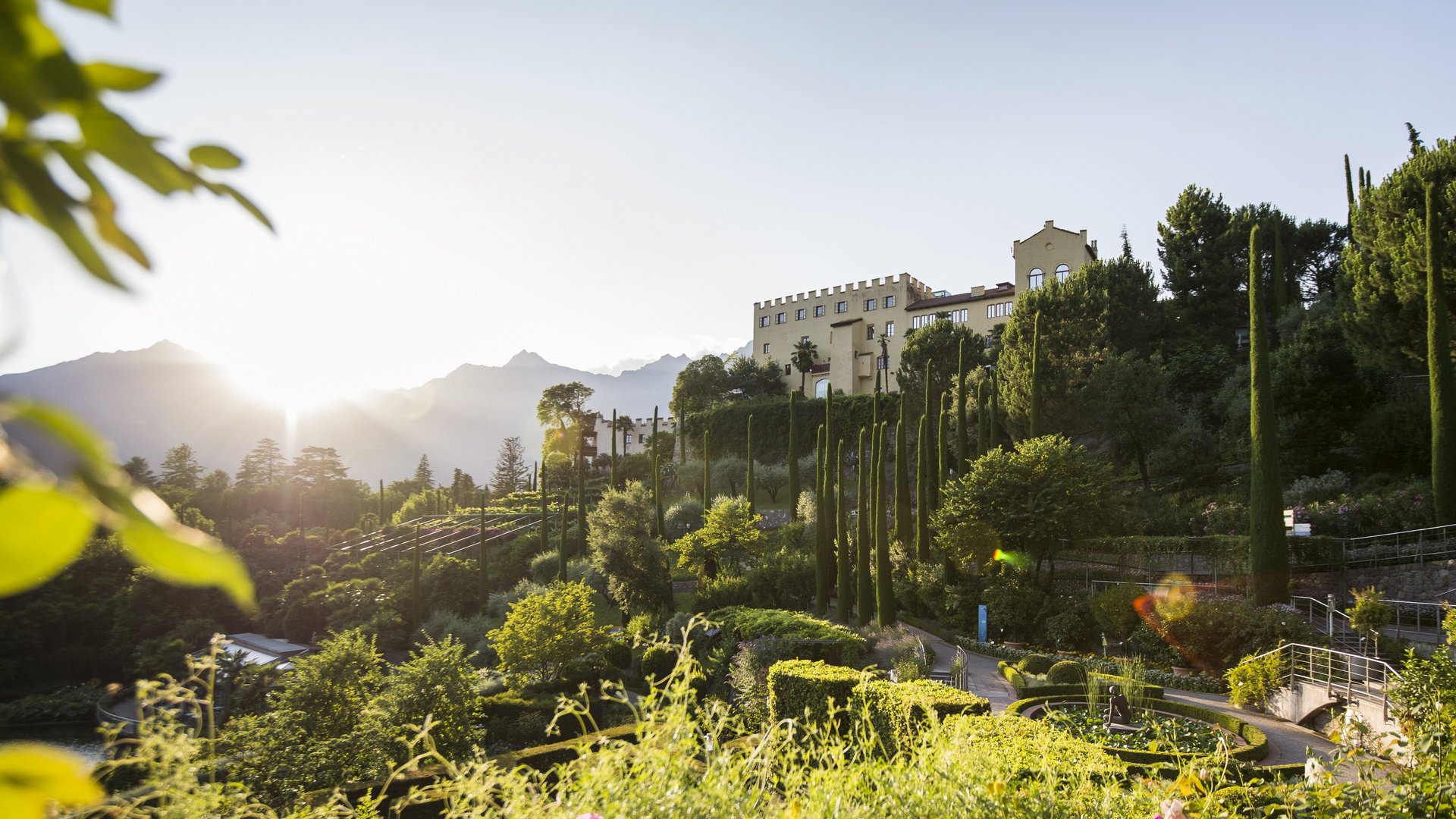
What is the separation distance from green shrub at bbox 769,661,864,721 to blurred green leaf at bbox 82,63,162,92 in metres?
11.2

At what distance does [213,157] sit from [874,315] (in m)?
59.7

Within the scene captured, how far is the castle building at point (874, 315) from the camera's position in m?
50.4

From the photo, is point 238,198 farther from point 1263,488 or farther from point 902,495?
point 902,495

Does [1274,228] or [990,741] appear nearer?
[990,741]

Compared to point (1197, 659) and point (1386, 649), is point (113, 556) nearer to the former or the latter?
point (1197, 659)

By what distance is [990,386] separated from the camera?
33094mm

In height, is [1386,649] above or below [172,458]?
below

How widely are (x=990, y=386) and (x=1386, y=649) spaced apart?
1905 cm

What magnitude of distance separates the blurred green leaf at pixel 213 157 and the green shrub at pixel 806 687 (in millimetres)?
11039

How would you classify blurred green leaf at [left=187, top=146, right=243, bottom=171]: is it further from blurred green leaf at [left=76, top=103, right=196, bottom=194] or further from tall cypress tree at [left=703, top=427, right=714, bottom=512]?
tall cypress tree at [left=703, top=427, right=714, bottom=512]

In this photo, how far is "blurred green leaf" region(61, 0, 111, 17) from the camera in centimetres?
53

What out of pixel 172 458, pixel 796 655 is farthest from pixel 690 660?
pixel 172 458

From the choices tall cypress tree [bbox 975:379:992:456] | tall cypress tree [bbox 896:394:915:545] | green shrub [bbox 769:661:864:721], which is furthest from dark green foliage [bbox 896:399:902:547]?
green shrub [bbox 769:661:864:721]

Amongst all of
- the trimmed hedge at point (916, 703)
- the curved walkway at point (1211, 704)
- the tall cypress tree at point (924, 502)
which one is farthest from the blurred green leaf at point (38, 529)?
the tall cypress tree at point (924, 502)
